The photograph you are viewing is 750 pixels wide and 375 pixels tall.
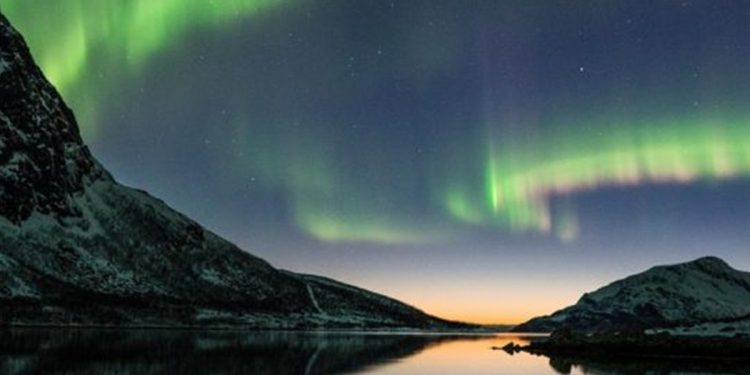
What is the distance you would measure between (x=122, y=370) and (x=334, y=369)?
64.4 ft

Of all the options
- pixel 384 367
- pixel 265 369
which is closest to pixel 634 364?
pixel 384 367

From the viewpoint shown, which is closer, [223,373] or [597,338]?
[223,373]

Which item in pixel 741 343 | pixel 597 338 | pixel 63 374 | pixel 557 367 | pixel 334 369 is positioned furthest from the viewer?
pixel 597 338

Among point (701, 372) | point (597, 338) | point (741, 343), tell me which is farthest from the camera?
point (597, 338)

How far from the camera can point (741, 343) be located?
110 metres

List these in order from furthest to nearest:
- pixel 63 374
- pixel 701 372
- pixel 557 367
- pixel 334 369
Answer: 1. pixel 557 367
2. pixel 701 372
3. pixel 334 369
4. pixel 63 374

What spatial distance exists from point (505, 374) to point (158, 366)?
1248 inches

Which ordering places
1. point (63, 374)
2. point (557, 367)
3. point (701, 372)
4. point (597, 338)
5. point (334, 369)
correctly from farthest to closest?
point (597, 338) < point (557, 367) < point (701, 372) < point (334, 369) < point (63, 374)

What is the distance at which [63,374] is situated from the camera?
2056 inches

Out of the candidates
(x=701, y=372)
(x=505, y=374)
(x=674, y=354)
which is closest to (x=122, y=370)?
(x=505, y=374)

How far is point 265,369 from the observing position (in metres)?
66.9

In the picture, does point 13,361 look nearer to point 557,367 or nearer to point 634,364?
point 557,367

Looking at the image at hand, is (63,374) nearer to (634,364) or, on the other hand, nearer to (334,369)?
(334,369)

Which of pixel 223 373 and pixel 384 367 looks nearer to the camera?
pixel 223 373
